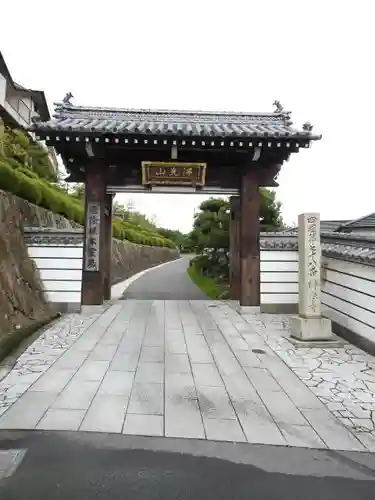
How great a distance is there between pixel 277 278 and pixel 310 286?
2415 millimetres

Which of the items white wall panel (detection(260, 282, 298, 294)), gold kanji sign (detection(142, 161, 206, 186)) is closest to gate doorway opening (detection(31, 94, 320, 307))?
gold kanji sign (detection(142, 161, 206, 186))

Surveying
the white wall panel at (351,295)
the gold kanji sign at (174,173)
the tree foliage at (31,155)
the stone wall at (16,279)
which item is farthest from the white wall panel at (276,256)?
the tree foliage at (31,155)

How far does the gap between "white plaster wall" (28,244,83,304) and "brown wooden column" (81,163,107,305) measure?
18 cm

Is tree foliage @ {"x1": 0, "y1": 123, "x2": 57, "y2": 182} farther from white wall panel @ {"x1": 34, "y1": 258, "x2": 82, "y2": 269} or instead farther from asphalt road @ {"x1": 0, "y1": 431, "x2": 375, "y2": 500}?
asphalt road @ {"x1": 0, "y1": 431, "x2": 375, "y2": 500}

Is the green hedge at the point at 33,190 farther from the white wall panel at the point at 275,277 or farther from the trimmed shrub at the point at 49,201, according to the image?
the white wall panel at the point at 275,277

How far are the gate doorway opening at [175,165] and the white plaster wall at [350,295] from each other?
1727 mm

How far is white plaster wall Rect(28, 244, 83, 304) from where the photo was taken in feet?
27.9

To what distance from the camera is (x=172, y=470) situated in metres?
2.59

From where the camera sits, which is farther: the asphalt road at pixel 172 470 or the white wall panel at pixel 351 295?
the white wall panel at pixel 351 295

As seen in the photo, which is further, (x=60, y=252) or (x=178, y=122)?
(x=178, y=122)

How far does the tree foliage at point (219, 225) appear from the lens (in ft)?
49.5

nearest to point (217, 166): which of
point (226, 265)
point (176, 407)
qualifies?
point (176, 407)

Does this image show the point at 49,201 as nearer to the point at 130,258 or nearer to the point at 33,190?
the point at 33,190

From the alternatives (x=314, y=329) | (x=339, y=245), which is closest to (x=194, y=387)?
(x=314, y=329)
